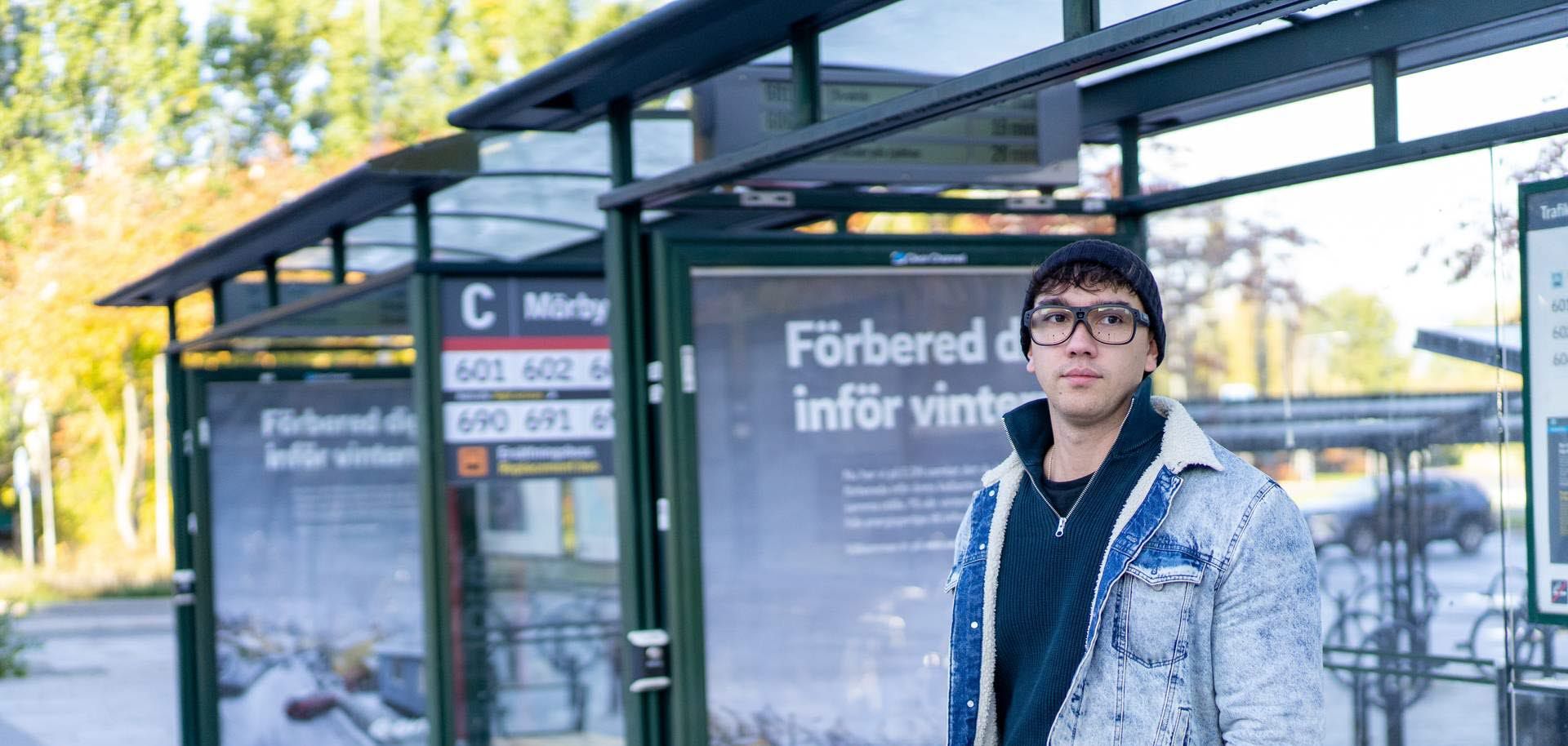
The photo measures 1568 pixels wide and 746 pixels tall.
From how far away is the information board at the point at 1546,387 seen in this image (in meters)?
4.05

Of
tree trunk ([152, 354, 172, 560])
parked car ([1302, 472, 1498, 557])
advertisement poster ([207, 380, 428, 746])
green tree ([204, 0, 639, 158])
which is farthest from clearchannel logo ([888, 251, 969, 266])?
green tree ([204, 0, 639, 158])

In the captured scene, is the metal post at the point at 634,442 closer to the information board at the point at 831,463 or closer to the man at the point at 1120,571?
the information board at the point at 831,463

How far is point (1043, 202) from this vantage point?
5238mm

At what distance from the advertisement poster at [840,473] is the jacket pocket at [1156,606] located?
280 cm

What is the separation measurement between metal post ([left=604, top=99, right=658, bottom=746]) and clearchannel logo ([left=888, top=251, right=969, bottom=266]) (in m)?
0.76

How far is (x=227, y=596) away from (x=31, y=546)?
20374mm

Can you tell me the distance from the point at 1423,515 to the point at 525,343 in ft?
11.6

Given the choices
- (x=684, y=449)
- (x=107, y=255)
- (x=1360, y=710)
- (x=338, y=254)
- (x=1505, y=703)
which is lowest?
(x=1360, y=710)

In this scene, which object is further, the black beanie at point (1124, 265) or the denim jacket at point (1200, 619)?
the black beanie at point (1124, 265)

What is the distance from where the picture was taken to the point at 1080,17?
3.12 m

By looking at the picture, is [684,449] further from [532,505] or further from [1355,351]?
[1355,351]

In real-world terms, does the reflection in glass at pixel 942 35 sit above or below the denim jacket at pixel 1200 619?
above

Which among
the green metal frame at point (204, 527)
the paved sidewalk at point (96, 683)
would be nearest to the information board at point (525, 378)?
the green metal frame at point (204, 527)

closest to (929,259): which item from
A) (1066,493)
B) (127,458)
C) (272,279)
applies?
(1066,493)
